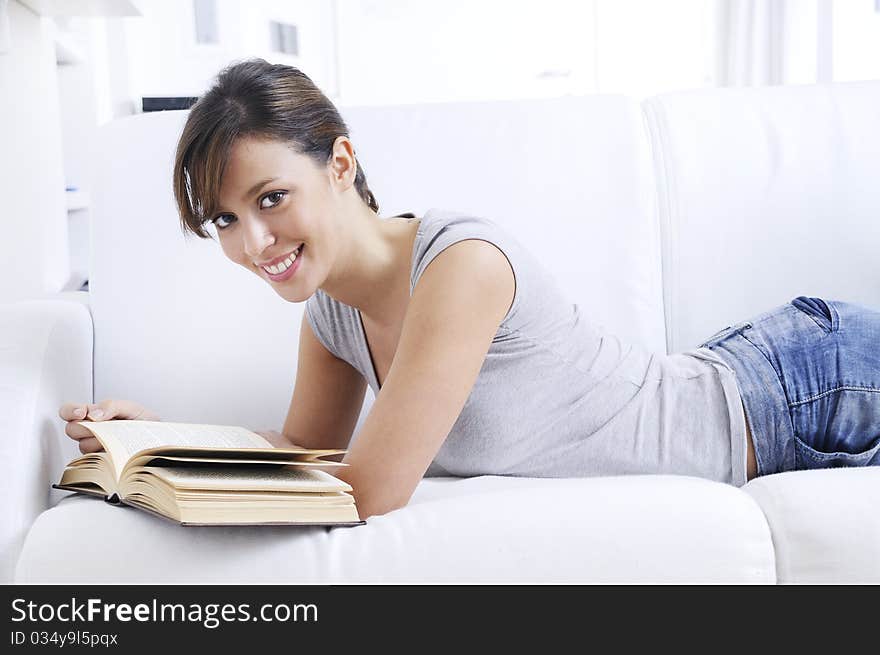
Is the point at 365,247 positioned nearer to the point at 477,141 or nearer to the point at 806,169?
the point at 477,141

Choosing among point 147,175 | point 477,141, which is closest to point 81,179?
point 147,175

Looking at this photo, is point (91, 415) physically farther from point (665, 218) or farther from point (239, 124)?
point (665, 218)

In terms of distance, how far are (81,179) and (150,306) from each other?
1658 mm

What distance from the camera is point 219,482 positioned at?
2.73 ft

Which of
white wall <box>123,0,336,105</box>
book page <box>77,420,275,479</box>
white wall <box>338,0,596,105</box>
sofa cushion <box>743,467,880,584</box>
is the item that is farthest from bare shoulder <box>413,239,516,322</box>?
white wall <box>338,0,596,105</box>

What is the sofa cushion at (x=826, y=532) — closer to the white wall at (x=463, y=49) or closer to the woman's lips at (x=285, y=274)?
the woman's lips at (x=285, y=274)

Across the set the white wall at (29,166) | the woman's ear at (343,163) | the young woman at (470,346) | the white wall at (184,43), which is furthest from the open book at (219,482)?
the white wall at (184,43)

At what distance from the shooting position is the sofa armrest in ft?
3.32

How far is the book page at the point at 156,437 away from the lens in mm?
953

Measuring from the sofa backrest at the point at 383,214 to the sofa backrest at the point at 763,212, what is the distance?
0.05 metres

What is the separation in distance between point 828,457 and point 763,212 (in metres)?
0.51

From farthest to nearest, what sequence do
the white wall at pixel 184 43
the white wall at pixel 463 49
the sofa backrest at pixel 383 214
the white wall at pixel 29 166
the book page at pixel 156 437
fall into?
the white wall at pixel 463 49 → the white wall at pixel 184 43 → the white wall at pixel 29 166 → the sofa backrest at pixel 383 214 → the book page at pixel 156 437

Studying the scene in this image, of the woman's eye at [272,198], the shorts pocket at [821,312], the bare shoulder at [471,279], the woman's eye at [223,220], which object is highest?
the woman's eye at [272,198]

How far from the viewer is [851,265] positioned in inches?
62.1
